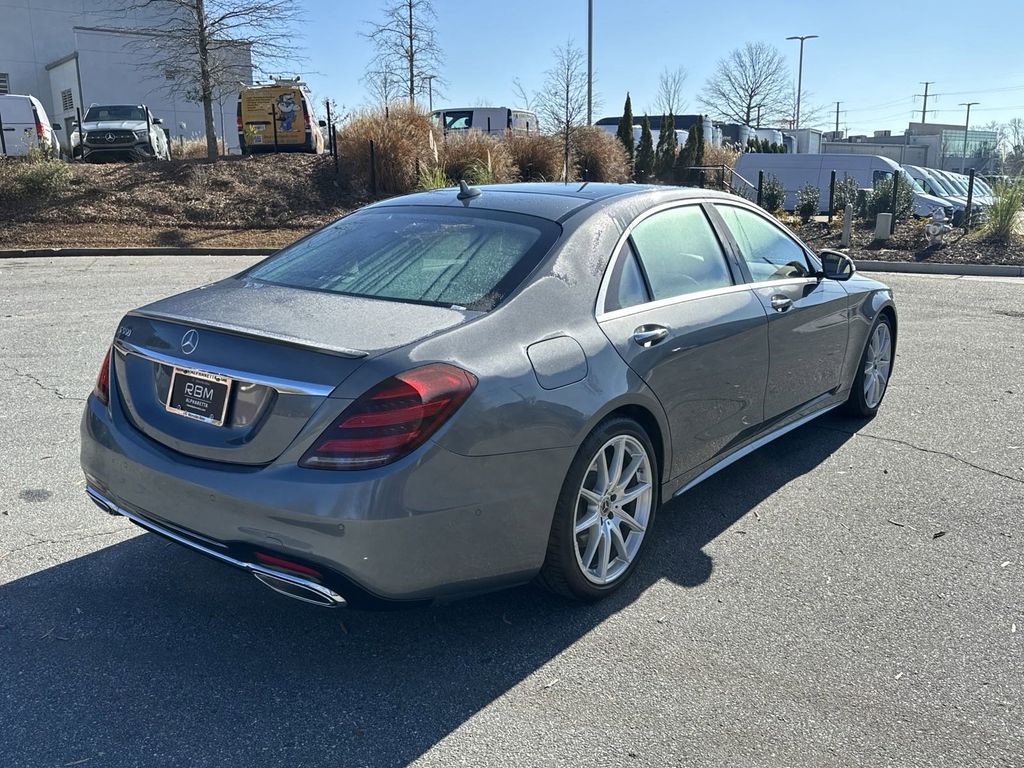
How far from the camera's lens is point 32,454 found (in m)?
4.82

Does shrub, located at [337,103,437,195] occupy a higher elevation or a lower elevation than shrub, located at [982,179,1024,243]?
higher

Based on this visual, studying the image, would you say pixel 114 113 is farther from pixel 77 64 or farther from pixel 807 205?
pixel 77 64

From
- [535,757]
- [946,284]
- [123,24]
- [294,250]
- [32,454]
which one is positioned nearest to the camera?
[535,757]

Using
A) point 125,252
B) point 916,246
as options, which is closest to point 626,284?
point 125,252

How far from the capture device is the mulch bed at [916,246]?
1553cm

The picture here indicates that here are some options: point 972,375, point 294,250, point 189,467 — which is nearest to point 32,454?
point 294,250

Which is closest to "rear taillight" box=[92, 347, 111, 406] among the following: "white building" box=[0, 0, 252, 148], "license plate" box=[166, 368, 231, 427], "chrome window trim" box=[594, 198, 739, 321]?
"license plate" box=[166, 368, 231, 427]

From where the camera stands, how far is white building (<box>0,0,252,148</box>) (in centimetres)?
3966

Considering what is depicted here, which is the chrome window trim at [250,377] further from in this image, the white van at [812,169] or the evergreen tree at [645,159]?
the evergreen tree at [645,159]

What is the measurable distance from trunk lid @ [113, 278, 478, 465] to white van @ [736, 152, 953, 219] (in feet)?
73.4

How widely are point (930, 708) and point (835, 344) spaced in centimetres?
262

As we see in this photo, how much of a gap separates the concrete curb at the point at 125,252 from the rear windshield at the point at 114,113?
10057mm

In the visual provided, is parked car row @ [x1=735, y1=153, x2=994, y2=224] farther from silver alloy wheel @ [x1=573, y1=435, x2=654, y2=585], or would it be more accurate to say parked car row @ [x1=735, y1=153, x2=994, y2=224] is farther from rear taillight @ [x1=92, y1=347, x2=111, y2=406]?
rear taillight @ [x1=92, y1=347, x2=111, y2=406]

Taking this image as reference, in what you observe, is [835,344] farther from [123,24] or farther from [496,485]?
[123,24]
